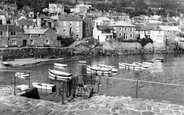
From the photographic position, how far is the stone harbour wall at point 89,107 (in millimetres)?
9133

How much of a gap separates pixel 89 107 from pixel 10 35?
154 ft

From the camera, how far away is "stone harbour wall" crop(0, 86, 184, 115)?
9133 millimetres

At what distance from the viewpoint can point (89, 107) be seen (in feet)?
32.0

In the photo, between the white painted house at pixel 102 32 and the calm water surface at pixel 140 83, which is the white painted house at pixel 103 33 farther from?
the calm water surface at pixel 140 83

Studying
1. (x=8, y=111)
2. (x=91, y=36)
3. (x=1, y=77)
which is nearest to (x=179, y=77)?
(x=1, y=77)

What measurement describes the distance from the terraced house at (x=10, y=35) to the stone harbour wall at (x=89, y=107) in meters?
44.2

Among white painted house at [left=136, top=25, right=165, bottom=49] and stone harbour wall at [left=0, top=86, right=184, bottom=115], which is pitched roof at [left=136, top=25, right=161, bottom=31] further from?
stone harbour wall at [left=0, top=86, right=184, bottom=115]

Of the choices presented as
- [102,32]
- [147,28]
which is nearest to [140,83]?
[102,32]

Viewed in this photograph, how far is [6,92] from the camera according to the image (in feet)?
39.3

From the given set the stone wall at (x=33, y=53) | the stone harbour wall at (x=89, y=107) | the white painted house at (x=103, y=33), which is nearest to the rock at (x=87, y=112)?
the stone harbour wall at (x=89, y=107)

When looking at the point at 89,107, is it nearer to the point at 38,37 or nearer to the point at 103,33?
the point at 38,37

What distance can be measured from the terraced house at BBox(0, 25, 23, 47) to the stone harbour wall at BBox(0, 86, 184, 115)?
4416cm

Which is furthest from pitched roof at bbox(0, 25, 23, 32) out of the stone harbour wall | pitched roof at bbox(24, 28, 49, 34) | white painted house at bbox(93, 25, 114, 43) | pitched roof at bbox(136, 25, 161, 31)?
the stone harbour wall

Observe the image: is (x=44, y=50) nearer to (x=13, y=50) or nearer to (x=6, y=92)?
(x=13, y=50)
